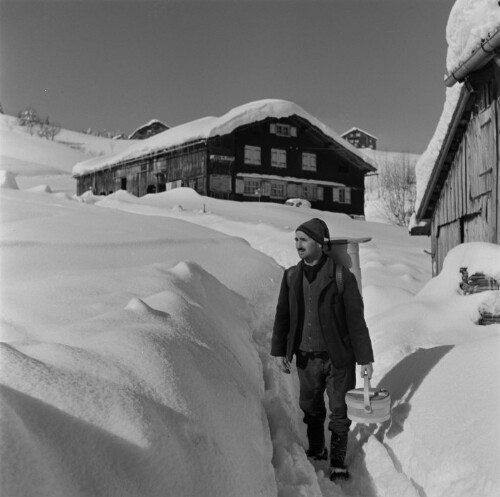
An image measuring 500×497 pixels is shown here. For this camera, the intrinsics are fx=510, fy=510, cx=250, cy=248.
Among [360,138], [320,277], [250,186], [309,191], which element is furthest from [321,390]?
[360,138]

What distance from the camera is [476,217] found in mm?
8031

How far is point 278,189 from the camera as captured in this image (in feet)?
103

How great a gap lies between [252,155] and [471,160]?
884 inches

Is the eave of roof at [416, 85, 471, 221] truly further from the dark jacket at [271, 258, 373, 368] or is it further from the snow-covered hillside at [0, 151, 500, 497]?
the dark jacket at [271, 258, 373, 368]

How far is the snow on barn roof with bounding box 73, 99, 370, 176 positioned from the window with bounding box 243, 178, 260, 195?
3334mm

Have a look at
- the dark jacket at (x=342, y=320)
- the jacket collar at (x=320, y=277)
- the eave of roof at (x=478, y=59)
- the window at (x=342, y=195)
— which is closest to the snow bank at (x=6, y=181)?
the eave of roof at (x=478, y=59)

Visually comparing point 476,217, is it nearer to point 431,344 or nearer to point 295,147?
point 431,344

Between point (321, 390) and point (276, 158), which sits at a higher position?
point (276, 158)

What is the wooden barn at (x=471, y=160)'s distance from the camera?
7.10 m

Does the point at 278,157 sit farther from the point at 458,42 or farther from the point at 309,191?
the point at 458,42

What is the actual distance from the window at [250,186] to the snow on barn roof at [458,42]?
20.2 metres

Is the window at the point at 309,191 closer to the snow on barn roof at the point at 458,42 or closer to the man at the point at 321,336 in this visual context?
the snow on barn roof at the point at 458,42

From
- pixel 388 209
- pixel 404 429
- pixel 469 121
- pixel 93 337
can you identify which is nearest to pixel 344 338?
pixel 404 429

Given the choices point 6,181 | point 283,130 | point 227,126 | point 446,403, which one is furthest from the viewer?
point 283,130
